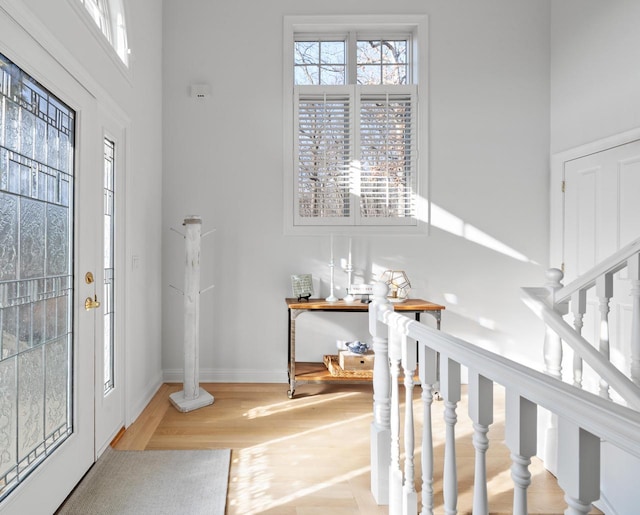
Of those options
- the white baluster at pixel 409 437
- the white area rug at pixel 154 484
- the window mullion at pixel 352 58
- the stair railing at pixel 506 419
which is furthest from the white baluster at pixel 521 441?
the window mullion at pixel 352 58

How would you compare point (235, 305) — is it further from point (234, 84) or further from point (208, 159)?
point (234, 84)

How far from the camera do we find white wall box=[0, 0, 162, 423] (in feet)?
6.00

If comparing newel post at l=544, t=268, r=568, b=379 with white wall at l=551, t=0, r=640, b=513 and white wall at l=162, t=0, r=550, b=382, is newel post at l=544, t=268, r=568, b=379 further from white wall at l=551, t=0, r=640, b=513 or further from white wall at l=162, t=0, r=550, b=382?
white wall at l=551, t=0, r=640, b=513

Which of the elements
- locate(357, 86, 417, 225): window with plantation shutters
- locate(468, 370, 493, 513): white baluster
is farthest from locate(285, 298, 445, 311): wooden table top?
locate(468, 370, 493, 513): white baluster

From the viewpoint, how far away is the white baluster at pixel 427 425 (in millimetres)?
1177

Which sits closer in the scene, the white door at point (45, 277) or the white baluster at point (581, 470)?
the white baluster at point (581, 470)

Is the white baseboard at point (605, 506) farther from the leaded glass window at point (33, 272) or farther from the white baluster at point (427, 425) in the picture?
the leaded glass window at point (33, 272)

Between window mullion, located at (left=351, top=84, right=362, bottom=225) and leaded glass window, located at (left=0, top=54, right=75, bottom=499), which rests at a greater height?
window mullion, located at (left=351, top=84, right=362, bottom=225)

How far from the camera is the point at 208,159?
3.29 m

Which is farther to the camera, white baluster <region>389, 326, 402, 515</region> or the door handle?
the door handle

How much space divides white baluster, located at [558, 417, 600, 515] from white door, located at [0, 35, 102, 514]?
164cm

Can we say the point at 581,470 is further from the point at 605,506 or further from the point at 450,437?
the point at 605,506

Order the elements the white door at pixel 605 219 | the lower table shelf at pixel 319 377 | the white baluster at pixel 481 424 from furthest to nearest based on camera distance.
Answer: the lower table shelf at pixel 319 377 < the white door at pixel 605 219 < the white baluster at pixel 481 424

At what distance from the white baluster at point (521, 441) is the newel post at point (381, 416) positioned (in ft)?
3.08
